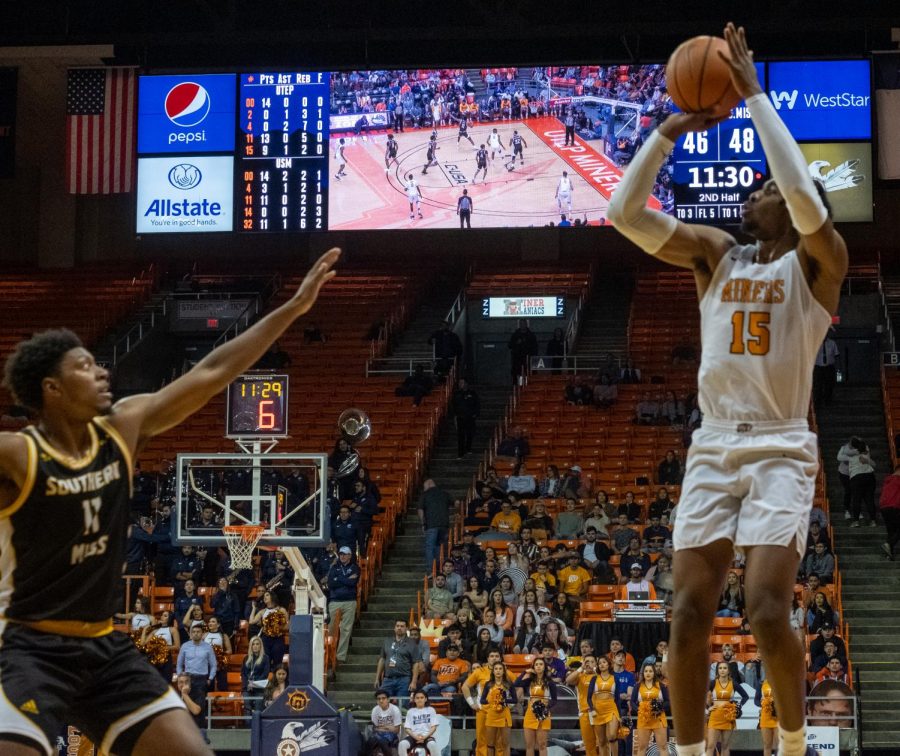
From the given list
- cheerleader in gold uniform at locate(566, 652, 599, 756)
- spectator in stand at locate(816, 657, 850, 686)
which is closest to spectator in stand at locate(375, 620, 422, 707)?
cheerleader in gold uniform at locate(566, 652, 599, 756)

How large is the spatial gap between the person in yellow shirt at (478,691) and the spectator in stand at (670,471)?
6103 millimetres

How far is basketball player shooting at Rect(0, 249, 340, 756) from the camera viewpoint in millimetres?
4406

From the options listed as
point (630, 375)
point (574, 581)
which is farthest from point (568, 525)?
point (630, 375)

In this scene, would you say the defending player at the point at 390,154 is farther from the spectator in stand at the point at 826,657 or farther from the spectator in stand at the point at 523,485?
the spectator in stand at the point at 826,657

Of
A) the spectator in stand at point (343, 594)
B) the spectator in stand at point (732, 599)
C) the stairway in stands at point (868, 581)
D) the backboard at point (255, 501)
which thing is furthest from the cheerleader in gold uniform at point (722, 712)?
the spectator in stand at point (343, 594)

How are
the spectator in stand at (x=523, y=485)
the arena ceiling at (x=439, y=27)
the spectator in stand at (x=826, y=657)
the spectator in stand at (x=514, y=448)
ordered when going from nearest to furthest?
1. the spectator in stand at (x=826, y=657)
2. the spectator in stand at (x=523, y=485)
3. the spectator in stand at (x=514, y=448)
4. the arena ceiling at (x=439, y=27)

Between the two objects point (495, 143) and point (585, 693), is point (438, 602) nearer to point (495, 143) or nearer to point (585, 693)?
point (585, 693)

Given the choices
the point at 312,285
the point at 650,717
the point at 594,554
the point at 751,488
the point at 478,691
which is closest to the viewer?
the point at 312,285

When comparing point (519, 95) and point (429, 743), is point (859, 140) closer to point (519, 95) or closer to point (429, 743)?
point (519, 95)

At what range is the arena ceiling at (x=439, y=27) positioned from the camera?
25.5m

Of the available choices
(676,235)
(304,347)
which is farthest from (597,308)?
(676,235)

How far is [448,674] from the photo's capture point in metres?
16.9

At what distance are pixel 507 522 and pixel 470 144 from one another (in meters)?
6.85

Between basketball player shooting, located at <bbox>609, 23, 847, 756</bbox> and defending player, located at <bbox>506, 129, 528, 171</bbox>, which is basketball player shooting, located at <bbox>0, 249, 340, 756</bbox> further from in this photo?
defending player, located at <bbox>506, 129, 528, 171</bbox>
